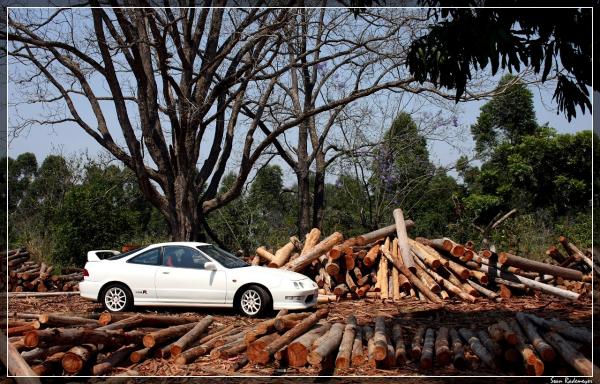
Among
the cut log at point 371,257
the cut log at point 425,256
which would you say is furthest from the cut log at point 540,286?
the cut log at point 371,257

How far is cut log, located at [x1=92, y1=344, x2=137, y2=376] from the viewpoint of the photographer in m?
7.26

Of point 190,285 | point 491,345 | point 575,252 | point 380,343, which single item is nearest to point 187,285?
point 190,285

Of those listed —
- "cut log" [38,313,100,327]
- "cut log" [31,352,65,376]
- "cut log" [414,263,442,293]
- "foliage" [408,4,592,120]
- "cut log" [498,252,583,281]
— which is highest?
"foliage" [408,4,592,120]

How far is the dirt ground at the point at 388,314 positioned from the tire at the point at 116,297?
0.25 metres

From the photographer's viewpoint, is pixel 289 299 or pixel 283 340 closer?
pixel 283 340

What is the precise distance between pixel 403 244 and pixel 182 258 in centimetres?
474

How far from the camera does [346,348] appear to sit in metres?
7.51

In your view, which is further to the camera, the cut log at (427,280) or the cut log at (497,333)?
the cut log at (427,280)

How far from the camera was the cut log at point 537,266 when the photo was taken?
13.3 meters

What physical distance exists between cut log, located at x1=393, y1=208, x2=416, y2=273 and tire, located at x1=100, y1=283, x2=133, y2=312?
17.8 ft

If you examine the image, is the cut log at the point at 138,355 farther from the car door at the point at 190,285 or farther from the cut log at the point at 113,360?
the car door at the point at 190,285

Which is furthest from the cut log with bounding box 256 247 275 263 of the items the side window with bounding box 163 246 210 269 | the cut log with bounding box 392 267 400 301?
the side window with bounding box 163 246 210 269

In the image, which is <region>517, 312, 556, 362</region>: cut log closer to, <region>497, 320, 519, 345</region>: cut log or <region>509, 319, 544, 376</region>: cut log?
<region>509, 319, 544, 376</region>: cut log

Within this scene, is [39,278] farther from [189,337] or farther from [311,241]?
[189,337]
